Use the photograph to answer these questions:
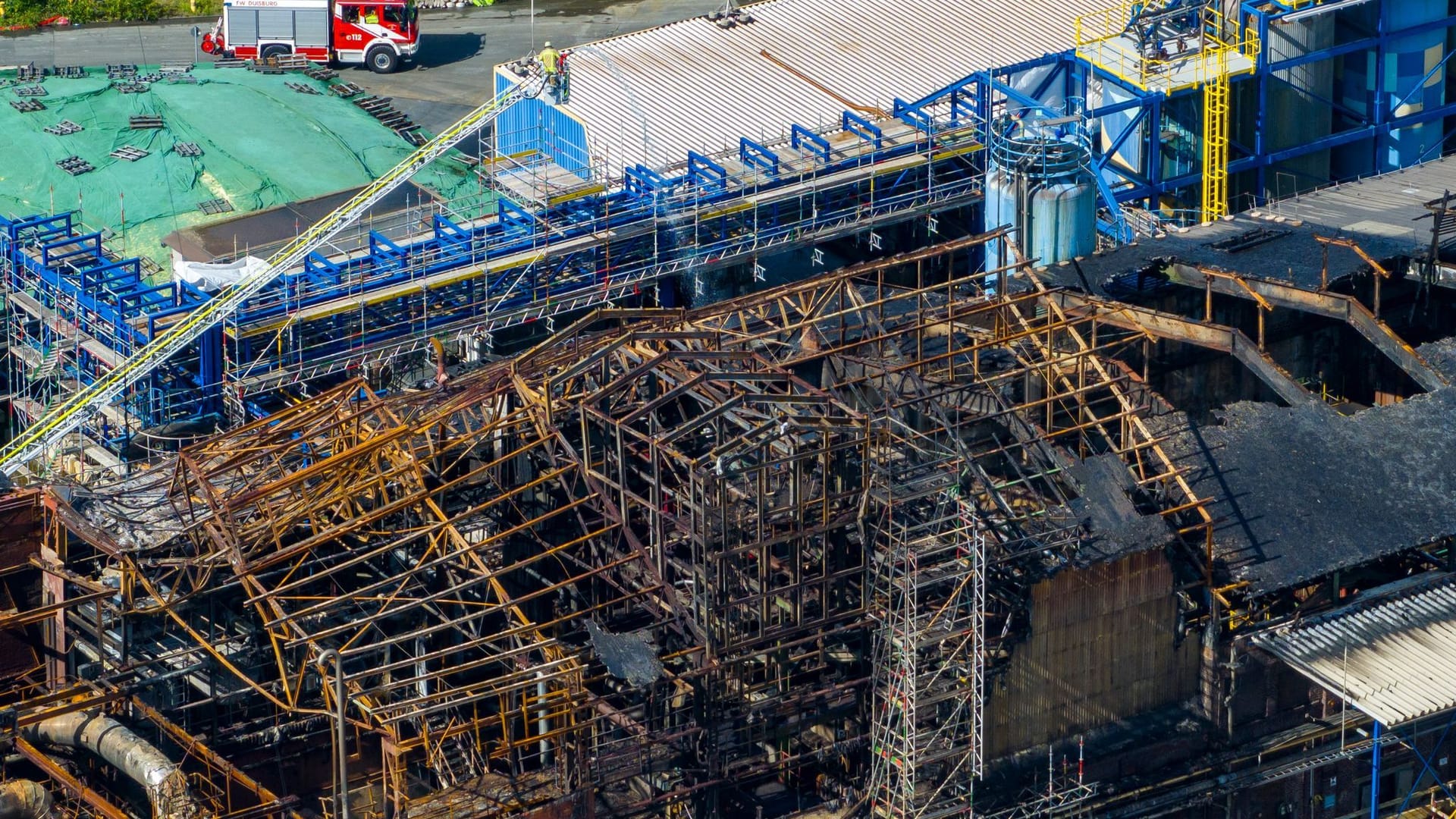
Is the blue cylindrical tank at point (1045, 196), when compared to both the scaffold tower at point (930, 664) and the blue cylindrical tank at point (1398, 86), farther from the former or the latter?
the scaffold tower at point (930, 664)

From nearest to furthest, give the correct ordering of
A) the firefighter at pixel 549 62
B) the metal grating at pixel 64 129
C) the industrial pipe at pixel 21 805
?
1. the industrial pipe at pixel 21 805
2. the firefighter at pixel 549 62
3. the metal grating at pixel 64 129

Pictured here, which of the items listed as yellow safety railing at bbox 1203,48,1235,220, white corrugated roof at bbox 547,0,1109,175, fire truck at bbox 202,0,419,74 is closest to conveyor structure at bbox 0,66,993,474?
white corrugated roof at bbox 547,0,1109,175

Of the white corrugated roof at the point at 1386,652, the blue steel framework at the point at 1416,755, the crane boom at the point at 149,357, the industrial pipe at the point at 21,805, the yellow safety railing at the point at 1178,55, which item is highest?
Answer: the yellow safety railing at the point at 1178,55

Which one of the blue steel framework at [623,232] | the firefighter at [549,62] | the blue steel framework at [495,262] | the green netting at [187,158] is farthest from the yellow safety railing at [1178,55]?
the green netting at [187,158]

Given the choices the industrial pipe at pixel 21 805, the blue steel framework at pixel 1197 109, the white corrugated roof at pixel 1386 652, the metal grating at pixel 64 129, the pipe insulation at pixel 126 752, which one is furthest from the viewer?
the metal grating at pixel 64 129

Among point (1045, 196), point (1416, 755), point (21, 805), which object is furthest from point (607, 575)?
point (1045, 196)

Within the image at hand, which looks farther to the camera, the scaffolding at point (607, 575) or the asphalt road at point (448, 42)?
the asphalt road at point (448, 42)
